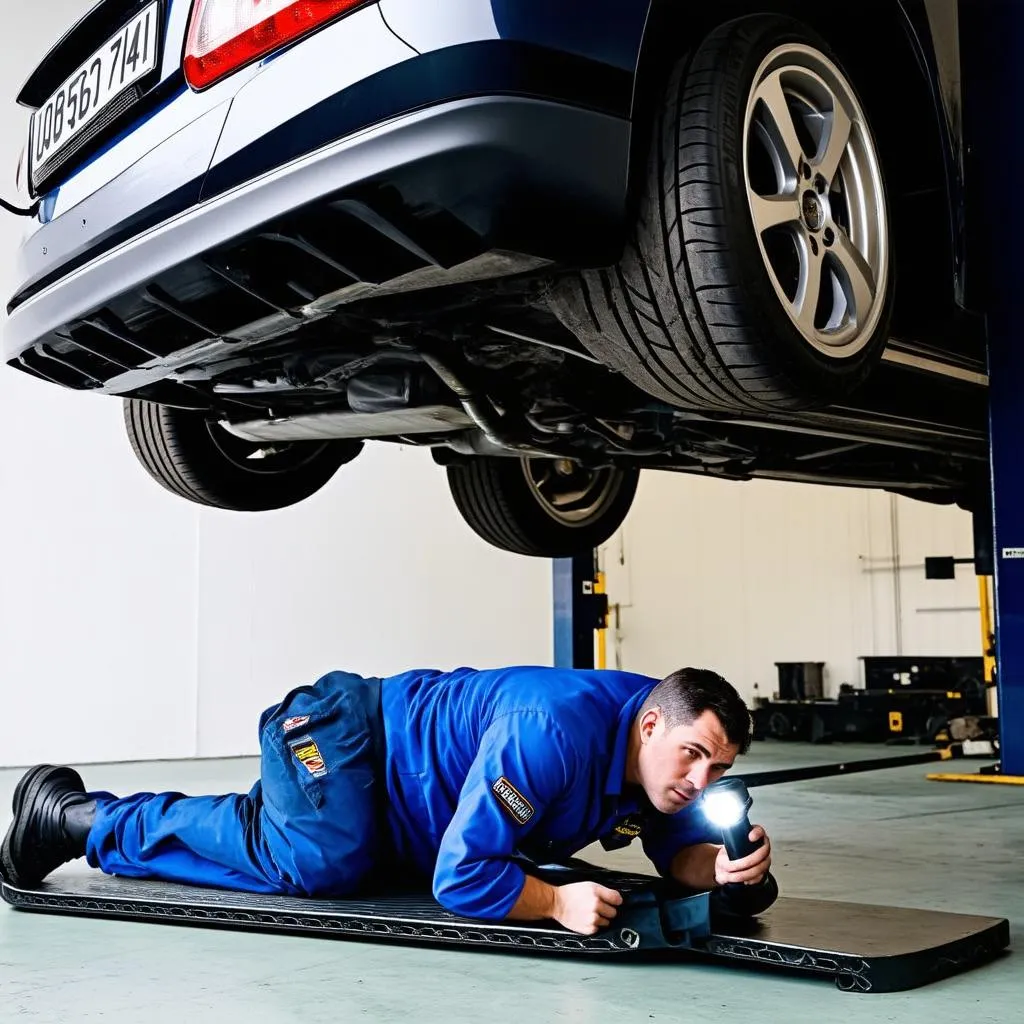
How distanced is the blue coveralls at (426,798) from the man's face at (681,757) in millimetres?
53

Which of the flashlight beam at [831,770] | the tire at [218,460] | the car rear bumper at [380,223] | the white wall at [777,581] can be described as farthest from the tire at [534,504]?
the white wall at [777,581]

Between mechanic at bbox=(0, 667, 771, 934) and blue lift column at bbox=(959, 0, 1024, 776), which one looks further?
blue lift column at bbox=(959, 0, 1024, 776)

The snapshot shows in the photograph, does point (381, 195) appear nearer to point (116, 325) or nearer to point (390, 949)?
point (116, 325)

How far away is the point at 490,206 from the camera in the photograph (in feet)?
5.21

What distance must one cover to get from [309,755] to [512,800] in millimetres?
431

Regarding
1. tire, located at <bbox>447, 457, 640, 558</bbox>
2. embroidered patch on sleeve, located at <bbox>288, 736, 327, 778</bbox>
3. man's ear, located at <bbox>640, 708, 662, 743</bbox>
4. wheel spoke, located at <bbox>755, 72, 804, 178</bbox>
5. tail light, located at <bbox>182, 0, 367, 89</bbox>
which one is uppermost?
tail light, located at <bbox>182, 0, 367, 89</bbox>

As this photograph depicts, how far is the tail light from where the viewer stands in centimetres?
168

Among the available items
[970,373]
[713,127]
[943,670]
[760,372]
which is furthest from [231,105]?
[943,670]

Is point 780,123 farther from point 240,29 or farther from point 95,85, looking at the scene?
point 95,85

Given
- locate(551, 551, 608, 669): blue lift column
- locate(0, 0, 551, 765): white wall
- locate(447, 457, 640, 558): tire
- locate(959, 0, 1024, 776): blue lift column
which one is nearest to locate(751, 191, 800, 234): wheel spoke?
locate(959, 0, 1024, 776): blue lift column

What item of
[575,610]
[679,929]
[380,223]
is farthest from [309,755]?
[575,610]

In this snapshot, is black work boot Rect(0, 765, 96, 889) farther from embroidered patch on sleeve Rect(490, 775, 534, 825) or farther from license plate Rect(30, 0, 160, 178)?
license plate Rect(30, 0, 160, 178)

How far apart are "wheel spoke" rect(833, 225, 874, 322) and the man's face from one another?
2.44 ft

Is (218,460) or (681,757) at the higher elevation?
(218,460)
